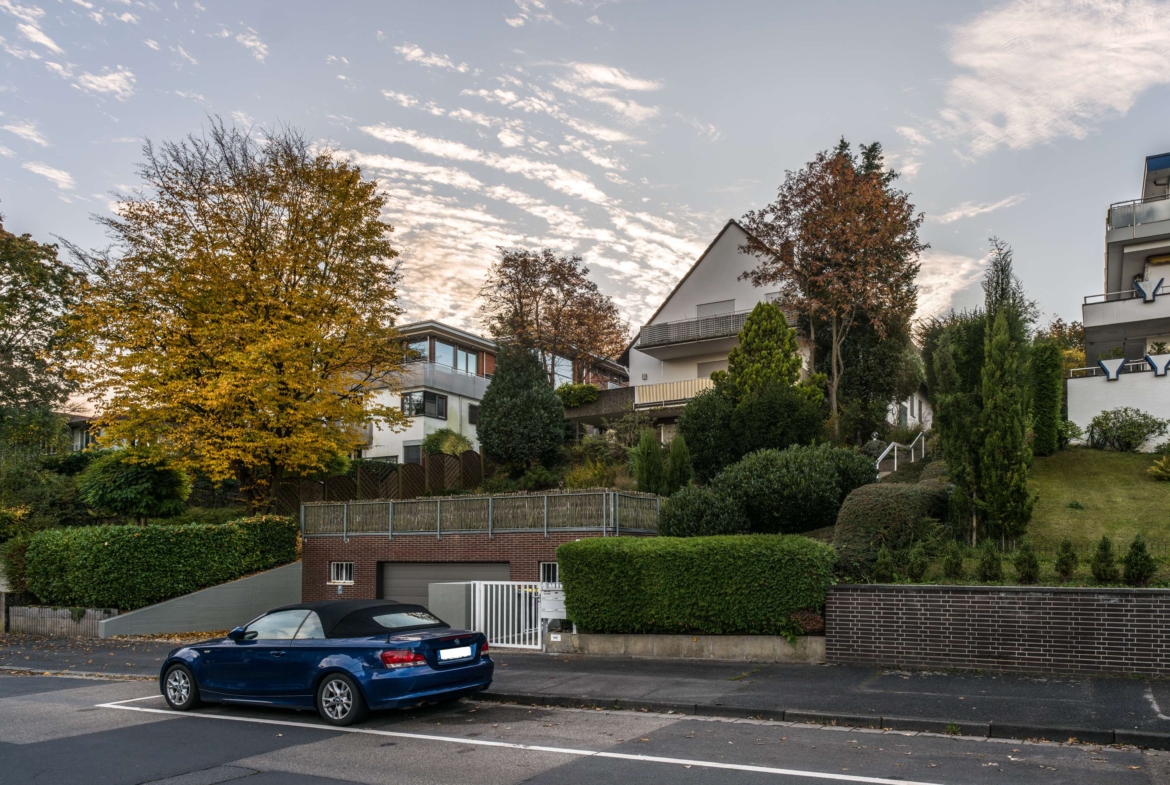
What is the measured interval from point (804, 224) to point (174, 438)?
70.9 ft

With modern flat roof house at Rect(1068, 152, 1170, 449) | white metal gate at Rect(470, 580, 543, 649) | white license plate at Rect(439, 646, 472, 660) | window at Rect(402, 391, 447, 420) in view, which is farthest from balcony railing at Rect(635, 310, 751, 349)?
white license plate at Rect(439, 646, 472, 660)

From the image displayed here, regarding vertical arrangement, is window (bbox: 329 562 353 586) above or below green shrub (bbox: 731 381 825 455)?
below

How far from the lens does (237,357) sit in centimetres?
2353

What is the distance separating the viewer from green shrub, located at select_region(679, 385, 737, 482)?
2514 centimetres

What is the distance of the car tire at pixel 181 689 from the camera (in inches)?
436

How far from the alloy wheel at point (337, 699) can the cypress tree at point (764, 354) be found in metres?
19.2

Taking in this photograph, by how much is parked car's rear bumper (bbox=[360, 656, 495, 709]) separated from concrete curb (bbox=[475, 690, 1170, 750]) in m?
1.53

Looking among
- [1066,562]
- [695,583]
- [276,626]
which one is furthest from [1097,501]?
[276,626]

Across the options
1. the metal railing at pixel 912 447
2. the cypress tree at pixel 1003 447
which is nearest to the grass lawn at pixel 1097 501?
the cypress tree at pixel 1003 447

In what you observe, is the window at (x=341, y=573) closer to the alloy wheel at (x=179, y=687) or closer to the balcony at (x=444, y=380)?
the alloy wheel at (x=179, y=687)

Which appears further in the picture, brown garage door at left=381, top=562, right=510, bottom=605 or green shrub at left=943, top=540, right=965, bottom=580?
brown garage door at left=381, top=562, right=510, bottom=605

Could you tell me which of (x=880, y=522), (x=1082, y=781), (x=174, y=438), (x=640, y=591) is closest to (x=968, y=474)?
(x=880, y=522)

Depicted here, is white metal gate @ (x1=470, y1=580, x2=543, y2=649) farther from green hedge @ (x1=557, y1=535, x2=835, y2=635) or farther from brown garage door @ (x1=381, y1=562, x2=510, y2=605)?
brown garage door @ (x1=381, y1=562, x2=510, y2=605)

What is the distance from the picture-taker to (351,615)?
10.5 metres
